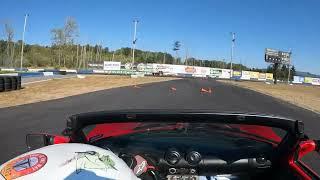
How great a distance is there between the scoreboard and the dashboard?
11718cm

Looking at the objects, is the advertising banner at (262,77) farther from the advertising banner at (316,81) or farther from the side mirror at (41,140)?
the side mirror at (41,140)

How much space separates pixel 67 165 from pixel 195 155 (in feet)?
5.10

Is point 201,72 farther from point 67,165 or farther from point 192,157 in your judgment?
point 67,165

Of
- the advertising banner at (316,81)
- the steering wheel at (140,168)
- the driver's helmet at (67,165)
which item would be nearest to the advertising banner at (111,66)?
the advertising banner at (316,81)

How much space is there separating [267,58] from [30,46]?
8687 centimetres

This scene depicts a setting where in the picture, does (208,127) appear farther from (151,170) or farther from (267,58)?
(267,58)

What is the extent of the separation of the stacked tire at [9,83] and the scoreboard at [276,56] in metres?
89.6

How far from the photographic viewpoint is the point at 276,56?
395 feet

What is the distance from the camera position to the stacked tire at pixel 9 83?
32.4m

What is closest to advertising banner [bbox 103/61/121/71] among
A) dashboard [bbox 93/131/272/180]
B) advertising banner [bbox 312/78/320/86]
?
advertising banner [bbox 312/78/320/86]

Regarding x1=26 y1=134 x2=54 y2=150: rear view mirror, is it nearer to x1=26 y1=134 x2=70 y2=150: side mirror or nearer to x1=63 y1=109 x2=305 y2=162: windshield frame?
x1=26 y1=134 x2=70 y2=150: side mirror

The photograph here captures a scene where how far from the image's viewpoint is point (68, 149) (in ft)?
8.30

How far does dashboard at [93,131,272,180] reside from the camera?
12.4 ft

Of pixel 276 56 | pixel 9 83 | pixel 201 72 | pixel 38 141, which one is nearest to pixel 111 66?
pixel 201 72
